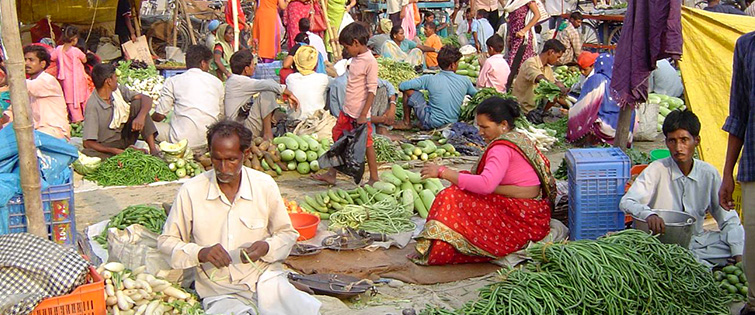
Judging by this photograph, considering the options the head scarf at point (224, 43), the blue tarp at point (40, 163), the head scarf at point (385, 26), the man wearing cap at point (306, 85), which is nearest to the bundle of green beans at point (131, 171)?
the man wearing cap at point (306, 85)

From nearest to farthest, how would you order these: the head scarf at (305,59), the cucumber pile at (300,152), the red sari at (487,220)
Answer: the red sari at (487,220) → the cucumber pile at (300,152) → the head scarf at (305,59)

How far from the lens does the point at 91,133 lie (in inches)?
281

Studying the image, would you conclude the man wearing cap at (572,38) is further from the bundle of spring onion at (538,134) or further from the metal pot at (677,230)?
the metal pot at (677,230)

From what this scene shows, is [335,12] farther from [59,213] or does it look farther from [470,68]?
[59,213]

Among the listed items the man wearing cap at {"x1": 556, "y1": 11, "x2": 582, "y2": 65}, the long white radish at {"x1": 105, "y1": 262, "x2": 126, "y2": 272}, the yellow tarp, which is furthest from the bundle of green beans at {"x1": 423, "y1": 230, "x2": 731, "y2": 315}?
the man wearing cap at {"x1": 556, "y1": 11, "x2": 582, "y2": 65}

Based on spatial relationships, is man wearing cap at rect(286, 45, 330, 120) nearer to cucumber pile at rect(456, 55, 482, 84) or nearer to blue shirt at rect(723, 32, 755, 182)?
cucumber pile at rect(456, 55, 482, 84)

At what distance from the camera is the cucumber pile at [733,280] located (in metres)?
4.14

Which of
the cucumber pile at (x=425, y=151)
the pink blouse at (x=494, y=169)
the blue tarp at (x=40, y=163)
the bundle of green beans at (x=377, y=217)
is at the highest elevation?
the blue tarp at (x=40, y=163)

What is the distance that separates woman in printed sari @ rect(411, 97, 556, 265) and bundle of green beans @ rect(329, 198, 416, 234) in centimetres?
78

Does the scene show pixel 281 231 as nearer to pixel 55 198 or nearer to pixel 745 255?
pixel 55 198

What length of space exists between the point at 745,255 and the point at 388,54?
9807mm

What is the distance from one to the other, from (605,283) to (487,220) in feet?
4.12

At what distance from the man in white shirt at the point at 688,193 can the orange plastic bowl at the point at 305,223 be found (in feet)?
6.95

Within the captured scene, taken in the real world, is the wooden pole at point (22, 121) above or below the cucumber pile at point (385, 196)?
above
